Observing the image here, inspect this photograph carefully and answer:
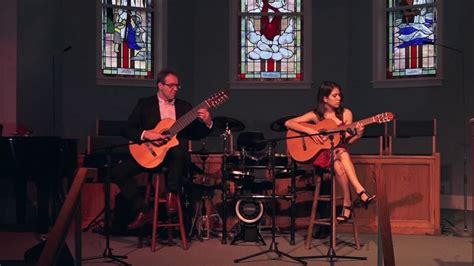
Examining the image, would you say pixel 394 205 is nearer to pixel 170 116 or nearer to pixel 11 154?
pixel 170 116

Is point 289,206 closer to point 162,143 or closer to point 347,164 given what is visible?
point 347,164

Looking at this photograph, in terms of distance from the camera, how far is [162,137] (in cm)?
618

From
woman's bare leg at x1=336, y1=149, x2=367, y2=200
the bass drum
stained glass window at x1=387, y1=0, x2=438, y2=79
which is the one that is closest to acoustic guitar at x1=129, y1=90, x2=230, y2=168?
woman's bare leg at x1=336, y1=149, x2=367, y2=200

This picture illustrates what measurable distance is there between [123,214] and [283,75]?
4842 mm

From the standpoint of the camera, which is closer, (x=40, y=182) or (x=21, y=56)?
(x=40, y=182)

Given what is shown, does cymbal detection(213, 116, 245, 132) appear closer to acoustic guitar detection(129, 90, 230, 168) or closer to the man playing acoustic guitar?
the man playing acoustic guitar

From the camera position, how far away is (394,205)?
749cm

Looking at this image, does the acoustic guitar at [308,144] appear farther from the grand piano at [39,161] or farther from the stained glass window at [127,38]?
the stained glass window at [127,38]

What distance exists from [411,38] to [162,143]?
19.1 feet

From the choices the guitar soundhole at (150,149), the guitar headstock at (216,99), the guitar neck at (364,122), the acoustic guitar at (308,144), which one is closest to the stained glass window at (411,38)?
the acoustic guitar at (308,144)

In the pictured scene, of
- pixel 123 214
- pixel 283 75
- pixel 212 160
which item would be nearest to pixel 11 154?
pixel 123 214

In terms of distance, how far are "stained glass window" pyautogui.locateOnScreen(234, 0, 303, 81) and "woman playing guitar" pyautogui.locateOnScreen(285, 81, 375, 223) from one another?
4821 mm

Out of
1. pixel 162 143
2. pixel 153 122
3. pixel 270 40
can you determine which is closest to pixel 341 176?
pixel 162 143

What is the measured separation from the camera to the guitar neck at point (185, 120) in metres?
6.11
